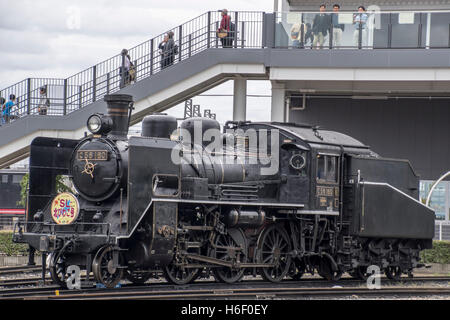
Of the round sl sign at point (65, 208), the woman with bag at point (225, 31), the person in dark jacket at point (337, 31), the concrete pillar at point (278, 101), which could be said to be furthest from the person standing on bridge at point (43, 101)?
the round sl sign at point (65, 208)

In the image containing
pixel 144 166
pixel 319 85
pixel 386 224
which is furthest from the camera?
pixel 319 85

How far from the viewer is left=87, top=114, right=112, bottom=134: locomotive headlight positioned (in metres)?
14.7

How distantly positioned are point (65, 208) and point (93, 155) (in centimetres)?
111

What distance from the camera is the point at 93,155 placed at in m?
14.6

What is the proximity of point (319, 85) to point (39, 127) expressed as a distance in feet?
29.0

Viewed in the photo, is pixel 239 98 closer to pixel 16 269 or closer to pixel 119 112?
pixel 16 269

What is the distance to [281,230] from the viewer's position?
17031 mm

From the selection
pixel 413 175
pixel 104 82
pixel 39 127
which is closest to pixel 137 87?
pixel 104 82

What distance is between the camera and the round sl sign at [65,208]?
1429 centimetres

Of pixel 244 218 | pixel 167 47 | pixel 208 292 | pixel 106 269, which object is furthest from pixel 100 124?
pixel 167 47

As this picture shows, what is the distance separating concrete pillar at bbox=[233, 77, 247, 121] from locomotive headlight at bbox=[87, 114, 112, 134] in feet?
31.0

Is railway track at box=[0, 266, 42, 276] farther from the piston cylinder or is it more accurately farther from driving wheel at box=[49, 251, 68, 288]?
the piston cylinder

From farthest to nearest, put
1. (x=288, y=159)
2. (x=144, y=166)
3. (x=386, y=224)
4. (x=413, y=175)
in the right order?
(x=413, y=175)
(x=386, y=224)
(x=288, y=159)
(x=144, y=166)

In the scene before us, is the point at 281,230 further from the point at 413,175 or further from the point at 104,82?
the point at 104,82
